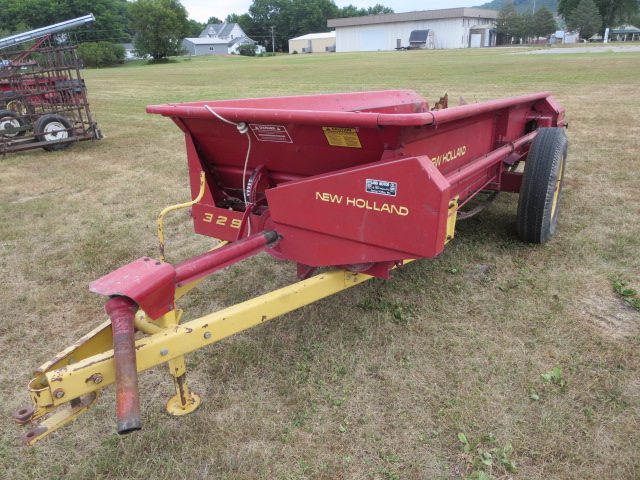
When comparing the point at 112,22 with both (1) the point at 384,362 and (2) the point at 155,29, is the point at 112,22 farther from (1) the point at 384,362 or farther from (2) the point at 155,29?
(1) the point at 384,362

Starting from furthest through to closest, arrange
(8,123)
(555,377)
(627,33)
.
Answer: (627,33), (8,123), (555,377)

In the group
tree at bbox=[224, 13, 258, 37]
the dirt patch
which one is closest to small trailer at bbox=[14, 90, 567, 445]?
the dirt patch

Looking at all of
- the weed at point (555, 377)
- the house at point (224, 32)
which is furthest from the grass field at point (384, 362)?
the house at point (224, 32)

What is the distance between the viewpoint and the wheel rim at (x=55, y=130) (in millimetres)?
8295

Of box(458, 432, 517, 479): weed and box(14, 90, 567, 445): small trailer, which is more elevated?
box(14, 90, 567, 445): small trailer

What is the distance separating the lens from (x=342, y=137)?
228cm

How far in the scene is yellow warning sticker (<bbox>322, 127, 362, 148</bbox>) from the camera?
2.23m

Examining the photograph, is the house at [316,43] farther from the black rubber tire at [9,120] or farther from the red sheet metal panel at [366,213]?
the red sheet metal panel at [366,213]

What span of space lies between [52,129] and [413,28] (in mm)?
77222

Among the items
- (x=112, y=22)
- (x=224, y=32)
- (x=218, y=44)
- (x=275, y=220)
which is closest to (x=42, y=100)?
(x=275, y=220)

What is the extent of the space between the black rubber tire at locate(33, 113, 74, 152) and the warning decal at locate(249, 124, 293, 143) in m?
7.03

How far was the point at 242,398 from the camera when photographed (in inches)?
94.5

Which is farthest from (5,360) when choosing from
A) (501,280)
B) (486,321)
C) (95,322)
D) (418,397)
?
(501,280)

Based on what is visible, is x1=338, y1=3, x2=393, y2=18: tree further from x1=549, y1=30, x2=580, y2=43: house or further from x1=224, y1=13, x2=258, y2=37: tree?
x1=549, y1=30, x2=580, y2=43: house
